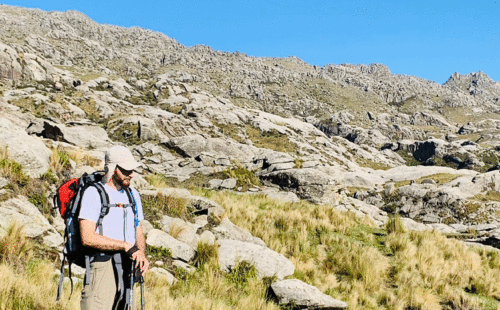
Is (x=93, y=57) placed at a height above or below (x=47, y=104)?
above

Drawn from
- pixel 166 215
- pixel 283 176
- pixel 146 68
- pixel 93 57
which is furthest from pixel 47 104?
pixel 146 68

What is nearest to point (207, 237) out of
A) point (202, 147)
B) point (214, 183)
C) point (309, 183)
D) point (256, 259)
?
point (256, 259)

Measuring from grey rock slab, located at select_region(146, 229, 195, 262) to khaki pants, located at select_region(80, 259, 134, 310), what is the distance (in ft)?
15.1

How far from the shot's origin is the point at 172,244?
8.19 meters

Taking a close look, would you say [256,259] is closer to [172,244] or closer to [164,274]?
[172,244]

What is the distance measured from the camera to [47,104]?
49.5m

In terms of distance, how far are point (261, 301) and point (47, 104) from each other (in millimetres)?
56152

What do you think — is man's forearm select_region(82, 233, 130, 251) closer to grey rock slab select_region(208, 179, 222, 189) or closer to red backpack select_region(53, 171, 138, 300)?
red backpack select_region(53, 171, 138, 300)

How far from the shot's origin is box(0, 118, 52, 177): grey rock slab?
8.05 m

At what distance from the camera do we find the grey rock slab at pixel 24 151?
8.05m

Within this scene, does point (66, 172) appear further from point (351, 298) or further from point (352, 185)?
point (352, 185)

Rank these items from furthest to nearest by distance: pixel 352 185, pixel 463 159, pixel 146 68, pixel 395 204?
pixel 146 68 → pixel 463 159 → pixel 352 185 → pixel 395 204

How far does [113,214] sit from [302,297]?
4865 millimetres

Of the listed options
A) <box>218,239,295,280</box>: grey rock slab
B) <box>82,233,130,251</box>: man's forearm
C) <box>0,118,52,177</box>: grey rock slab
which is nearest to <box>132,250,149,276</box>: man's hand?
<box>82,233,130,251</box>: man's forearm
